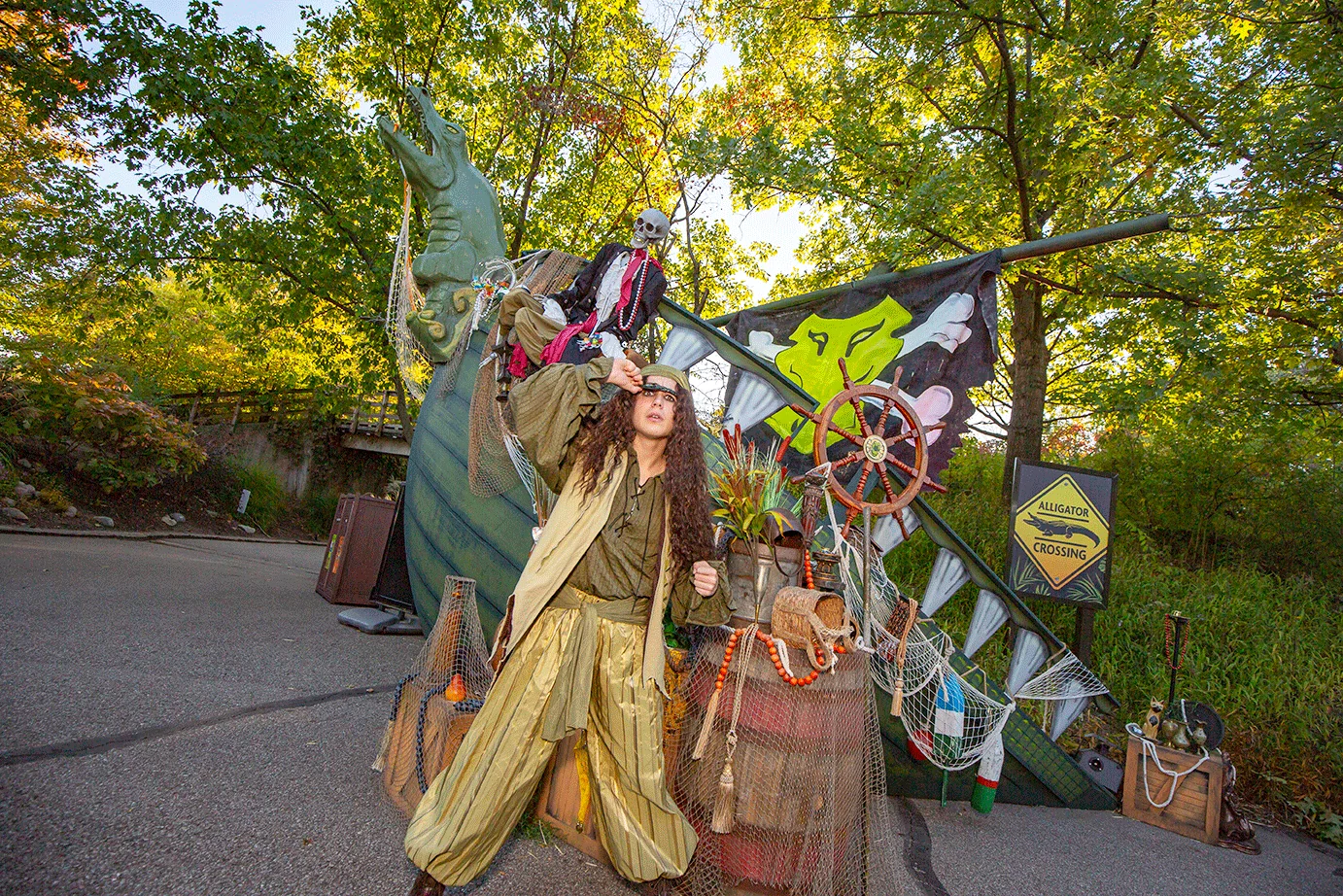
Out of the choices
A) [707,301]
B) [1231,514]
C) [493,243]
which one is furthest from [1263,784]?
[707,301]

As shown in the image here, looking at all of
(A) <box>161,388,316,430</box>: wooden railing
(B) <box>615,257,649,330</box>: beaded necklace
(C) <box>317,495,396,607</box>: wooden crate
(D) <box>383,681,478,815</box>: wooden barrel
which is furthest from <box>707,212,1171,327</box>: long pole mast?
(A) <box>161,388,316,430</box>: wooden railing

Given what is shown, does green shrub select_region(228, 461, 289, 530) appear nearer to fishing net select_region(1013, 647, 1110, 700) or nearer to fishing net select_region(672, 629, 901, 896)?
fishing net select_region(672, 629, 901, 896)

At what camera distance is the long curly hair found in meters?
2.30

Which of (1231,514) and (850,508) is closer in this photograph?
(850,508)

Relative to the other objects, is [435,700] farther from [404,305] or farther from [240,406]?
[240,406]

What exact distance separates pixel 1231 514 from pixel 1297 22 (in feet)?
18.3

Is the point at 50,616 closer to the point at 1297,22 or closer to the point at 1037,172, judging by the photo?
the point at 1037,172

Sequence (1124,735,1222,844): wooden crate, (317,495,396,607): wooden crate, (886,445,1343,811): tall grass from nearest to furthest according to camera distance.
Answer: (1124,735,1222,844): wooden crate
(886,445,1343,811): tall grass
(317,495,396,607): wooden crate

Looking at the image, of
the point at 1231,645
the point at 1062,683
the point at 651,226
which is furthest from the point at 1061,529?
the point at 651,226

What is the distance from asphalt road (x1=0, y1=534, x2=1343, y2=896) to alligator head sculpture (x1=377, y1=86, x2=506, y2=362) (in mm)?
2282

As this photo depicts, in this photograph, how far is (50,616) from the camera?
4605 millimetres

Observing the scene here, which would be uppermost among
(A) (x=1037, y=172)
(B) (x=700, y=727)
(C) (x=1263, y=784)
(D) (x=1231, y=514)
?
(A) (x=1037, y=172)

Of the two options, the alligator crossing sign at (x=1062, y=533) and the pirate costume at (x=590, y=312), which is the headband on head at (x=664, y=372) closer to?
the pirate costume at (x=590, y=312)

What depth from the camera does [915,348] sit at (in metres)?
4.95
